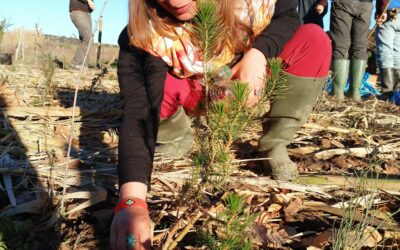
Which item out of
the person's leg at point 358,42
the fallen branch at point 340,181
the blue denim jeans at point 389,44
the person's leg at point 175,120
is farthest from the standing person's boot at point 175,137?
the blue denim jeans at point 389,44

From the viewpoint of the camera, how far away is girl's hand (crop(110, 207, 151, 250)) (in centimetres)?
99

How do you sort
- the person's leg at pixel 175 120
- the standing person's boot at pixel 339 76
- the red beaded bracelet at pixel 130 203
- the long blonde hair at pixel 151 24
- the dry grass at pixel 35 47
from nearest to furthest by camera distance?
the red beaded bracelet at pixel 130 203, the long blonde hair at pixel 151 24, the person's leg at pixel 175 120, the dry grass at pixel 35 47, the standing person's boot at pixel 339 76

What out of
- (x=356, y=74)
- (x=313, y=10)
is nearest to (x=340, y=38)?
(x=356, y=74)

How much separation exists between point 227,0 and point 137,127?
52cm

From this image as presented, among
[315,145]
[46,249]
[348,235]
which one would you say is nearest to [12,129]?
[46,249]

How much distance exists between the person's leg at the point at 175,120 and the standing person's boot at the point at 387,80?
4.02m

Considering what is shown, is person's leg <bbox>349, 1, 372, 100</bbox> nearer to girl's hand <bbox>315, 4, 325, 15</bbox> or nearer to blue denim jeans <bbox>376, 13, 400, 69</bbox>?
girl's hand <bbox>315, 4, 325, 15</bbox>

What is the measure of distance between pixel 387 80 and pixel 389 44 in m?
0.47

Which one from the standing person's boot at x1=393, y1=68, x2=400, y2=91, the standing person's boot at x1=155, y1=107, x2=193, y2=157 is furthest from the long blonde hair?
the standing person's boot at x1=393, y1=68, x2=400, y2=91

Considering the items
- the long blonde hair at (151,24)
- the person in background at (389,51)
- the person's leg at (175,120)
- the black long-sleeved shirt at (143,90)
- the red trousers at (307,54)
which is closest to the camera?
the black long-sleeved shirt at (143,90)

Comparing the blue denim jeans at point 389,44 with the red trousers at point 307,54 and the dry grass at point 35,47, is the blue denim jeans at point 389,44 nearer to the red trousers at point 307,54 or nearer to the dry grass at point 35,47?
the dry grass at point 35,47

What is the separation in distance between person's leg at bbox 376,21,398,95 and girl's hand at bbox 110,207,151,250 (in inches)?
197

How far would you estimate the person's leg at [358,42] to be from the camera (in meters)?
4.47

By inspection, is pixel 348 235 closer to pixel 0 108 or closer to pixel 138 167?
pixel 138 167
